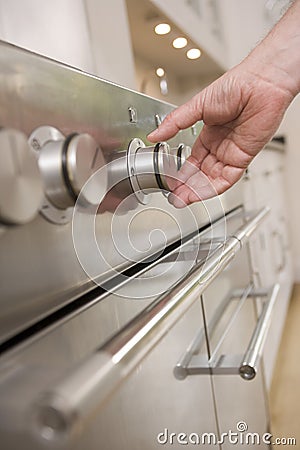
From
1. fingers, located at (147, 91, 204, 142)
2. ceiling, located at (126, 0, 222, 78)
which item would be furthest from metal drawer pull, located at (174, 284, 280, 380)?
ceiling, located at (126, 0, 222, 78)

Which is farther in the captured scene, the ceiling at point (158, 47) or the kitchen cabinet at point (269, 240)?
the kitchen cabinet at point (269, 240)

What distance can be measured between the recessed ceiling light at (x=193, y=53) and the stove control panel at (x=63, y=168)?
4.76 ft

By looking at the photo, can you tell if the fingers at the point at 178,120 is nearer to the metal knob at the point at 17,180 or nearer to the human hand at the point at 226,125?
the human hand at the point at 226,125

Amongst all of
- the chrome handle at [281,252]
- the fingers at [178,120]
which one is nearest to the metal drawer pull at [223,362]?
the fingers at [178,120]

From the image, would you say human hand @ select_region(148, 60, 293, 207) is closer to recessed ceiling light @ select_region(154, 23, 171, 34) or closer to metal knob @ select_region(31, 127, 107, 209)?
metal knob @ select_region(31, 127, 107, 209)

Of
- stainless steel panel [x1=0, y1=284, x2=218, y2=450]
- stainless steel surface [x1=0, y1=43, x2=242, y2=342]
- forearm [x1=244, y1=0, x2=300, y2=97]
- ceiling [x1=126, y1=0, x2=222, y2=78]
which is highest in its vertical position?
ceiling [x1=126, y1=0, x2=222, y2=78]

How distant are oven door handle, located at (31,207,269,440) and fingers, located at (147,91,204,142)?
18 cm

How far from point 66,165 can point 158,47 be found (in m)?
1.30

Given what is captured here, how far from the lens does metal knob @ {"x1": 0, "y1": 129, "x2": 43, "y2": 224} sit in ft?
0.84

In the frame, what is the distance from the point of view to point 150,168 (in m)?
0.40

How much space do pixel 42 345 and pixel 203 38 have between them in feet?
5.13

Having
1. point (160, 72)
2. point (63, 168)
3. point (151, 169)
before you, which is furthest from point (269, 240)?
point (63, 168)

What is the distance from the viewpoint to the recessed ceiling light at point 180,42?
148 centimetres

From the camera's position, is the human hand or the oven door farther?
the human hand
